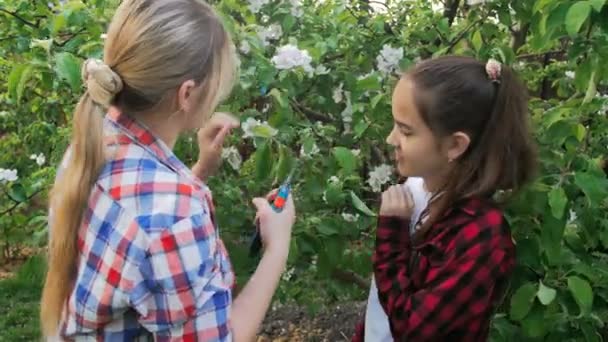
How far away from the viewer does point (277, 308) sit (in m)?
5.50

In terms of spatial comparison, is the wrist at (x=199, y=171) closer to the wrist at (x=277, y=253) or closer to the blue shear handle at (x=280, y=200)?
the blue shear handle at (x=280, y=200)

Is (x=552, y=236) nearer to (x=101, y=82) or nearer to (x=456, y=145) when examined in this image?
(x=456, y=145)

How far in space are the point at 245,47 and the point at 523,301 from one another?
3.56 ft

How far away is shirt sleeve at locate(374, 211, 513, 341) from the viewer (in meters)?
1.79

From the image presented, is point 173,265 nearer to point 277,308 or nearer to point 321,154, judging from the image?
point 321,154

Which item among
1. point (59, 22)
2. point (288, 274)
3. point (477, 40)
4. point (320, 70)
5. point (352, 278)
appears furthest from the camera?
point (352, 278)

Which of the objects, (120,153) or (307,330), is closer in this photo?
(120,153)

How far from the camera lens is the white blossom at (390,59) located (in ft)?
9.20

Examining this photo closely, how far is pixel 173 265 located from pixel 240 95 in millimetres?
1278

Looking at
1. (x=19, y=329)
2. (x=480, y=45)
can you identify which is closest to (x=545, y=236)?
(x=480, y=45)

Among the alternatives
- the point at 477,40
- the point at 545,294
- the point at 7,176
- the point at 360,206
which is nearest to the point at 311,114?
the point at 360,206

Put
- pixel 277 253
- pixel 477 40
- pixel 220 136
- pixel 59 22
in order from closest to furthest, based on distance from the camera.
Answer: pixel 277 253 → pixel 220 136 → pixel 59 22 → pixel 477 40

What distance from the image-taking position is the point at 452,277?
1789 mm

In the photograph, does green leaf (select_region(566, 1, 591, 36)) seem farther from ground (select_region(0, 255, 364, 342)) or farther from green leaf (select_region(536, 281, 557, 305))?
ground (select_region(0, 255, 364, 342))
